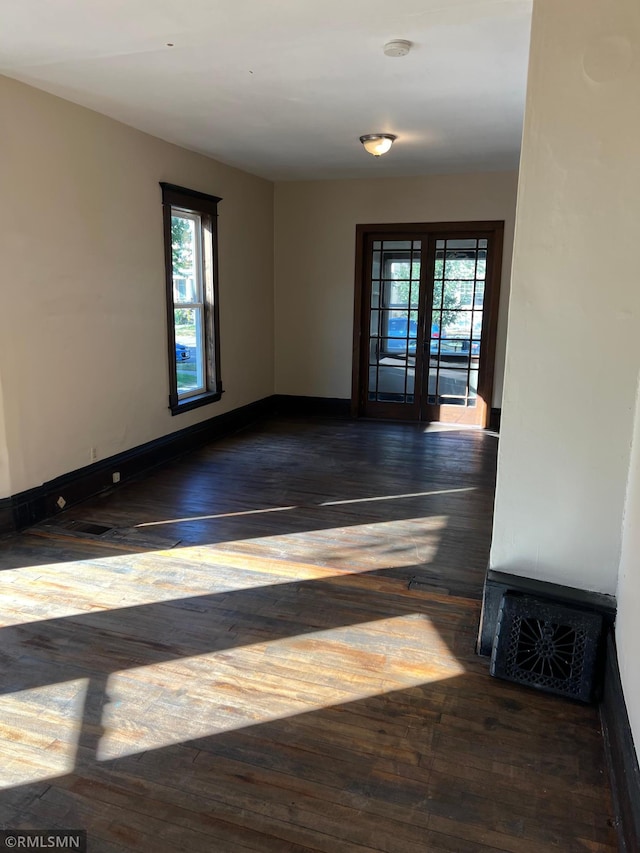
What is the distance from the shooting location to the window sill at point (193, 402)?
554 centimetres

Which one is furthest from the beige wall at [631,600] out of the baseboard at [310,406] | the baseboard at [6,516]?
the baseboard at [310,406]

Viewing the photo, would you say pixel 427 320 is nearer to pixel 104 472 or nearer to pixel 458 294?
pixel 458 294

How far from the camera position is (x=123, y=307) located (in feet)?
15.7

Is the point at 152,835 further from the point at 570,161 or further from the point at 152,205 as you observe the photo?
the point at 152,205

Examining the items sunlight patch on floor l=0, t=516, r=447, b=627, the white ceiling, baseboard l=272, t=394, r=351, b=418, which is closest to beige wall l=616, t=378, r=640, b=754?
sunlight patch on floor l=0, t=516, r=447, b=627

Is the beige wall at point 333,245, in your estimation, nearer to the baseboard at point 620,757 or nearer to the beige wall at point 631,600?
the beige wall at point 631,600

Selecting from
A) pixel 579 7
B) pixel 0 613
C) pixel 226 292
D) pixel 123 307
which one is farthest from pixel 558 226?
pixel 226 292

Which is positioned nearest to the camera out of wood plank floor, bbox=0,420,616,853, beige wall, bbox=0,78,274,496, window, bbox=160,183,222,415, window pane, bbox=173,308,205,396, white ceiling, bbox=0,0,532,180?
wood plank floor, bbox=0,420,616,853

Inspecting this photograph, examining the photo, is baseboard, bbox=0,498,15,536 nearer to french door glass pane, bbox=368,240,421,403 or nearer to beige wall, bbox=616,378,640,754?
beige wall, bbox=616,378,640,754

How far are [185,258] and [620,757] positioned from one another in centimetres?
525

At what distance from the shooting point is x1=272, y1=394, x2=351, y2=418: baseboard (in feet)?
24.8

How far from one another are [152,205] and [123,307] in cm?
94

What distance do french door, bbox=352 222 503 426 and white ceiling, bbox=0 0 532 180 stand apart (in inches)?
60.9

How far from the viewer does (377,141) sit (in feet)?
16.2
